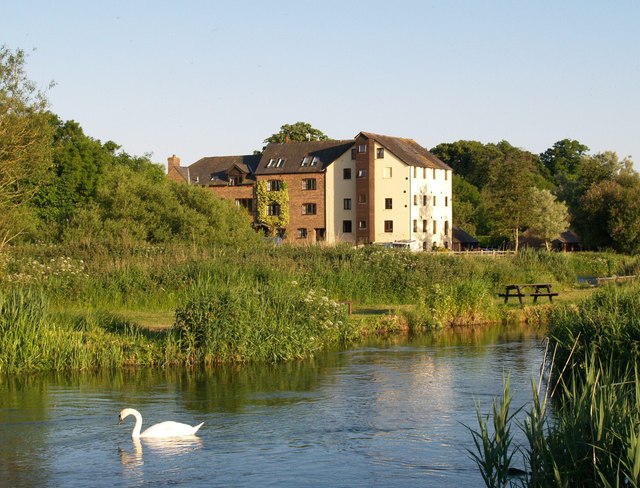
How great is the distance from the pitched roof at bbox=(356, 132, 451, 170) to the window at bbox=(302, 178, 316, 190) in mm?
7807

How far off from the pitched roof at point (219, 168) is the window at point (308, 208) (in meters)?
7.89

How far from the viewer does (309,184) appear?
97.9 meters

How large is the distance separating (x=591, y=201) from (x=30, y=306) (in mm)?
57888

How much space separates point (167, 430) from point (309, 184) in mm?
81685

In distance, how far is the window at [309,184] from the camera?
9762cm

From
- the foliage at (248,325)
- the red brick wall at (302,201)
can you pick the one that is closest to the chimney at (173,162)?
the red brick wall at (302,201)

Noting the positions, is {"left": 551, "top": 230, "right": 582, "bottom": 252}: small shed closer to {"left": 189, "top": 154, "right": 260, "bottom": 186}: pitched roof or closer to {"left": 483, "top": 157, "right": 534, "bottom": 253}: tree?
{"left": 483, "top": 157, "right": 534, "bottom": 253}: tree

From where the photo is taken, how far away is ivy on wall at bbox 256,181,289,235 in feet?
322

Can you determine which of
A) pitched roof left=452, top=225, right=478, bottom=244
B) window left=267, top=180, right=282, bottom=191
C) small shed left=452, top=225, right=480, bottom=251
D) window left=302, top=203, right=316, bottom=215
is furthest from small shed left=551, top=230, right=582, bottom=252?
window left=267, top=180, right=282, bottom=191

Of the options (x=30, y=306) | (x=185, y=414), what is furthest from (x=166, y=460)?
(x=30, y=306)

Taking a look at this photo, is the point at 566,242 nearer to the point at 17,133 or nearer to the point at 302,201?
the point at 302,201

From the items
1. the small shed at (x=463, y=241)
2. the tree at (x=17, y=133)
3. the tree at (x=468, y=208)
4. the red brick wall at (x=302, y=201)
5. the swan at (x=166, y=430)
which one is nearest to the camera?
the swan at (x=166, y=430)

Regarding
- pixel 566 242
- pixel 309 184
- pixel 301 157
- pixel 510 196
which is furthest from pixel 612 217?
pixel 301 157

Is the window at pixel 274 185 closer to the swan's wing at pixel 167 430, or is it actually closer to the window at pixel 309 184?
the window at pixel 309 184
